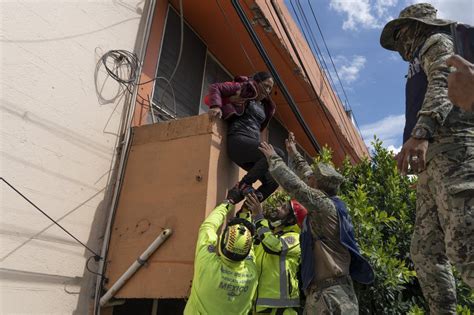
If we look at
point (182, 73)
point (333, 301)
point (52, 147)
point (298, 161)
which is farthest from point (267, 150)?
point (182, 73)

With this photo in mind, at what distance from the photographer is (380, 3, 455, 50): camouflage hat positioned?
99.7 inches

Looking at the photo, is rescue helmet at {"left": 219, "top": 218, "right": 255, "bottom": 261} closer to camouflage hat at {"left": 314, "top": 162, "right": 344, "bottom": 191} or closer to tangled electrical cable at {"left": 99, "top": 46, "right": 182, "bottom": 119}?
camouflage hat at {"left": 314, "top": 162, "right": 344, "bottom": 191}

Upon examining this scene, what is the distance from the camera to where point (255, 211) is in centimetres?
378

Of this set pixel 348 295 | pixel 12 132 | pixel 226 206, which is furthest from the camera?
pixel 226 206

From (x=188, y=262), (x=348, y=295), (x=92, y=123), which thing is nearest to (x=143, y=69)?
(x=92, y=123)

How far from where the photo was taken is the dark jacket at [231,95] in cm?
408

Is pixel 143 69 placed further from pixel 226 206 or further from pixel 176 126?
pixel 226 206

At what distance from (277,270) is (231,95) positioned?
1.92m

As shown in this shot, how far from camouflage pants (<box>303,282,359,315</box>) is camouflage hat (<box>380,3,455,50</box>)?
1794 millimetres

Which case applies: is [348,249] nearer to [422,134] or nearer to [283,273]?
[283,273]

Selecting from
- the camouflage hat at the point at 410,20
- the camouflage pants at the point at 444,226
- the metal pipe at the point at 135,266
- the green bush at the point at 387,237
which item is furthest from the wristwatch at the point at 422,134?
the metal pipe at the point at 135,266

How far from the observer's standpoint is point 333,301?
2768mm

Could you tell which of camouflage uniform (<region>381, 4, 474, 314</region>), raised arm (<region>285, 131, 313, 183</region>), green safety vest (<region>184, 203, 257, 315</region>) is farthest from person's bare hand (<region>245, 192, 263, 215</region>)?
camouflage uniform (<region>381, 4, 474, 314</region>)

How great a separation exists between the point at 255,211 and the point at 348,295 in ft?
4.04
